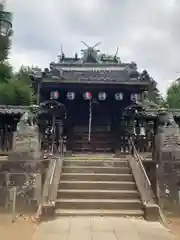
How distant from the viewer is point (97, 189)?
12.2 metres

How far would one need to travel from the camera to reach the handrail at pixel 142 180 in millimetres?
11414

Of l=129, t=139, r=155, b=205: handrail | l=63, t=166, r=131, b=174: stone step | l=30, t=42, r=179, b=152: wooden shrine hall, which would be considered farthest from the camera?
l=30, t=42, r=179, b=152: wooden shrine hall

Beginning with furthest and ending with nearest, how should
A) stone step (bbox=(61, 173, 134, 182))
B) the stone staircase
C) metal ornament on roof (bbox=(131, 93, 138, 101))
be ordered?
metal ornament on roof (bbox=(131, 93, 138, 101))
stone step (bbox=(61, 173, 134, 182))
the stone staircase

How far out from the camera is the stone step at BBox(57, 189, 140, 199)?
1177 cm

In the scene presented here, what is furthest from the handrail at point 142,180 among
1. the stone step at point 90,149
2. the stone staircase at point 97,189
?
the stone step at point 90,149

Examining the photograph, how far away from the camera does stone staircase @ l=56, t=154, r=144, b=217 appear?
1123cm

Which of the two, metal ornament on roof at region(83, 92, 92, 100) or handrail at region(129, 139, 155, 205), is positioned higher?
metal ornament on roof at region(83, 92, 92, 100)

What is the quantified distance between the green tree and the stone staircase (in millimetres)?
25381

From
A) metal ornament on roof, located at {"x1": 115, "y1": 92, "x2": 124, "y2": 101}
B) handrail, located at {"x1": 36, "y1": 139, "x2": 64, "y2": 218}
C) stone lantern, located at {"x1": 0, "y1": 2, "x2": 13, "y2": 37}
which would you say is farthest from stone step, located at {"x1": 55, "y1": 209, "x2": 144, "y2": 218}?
stone lantern, located at {"x1": 0, "y1": 2, "x2": 13, "y2": 37}

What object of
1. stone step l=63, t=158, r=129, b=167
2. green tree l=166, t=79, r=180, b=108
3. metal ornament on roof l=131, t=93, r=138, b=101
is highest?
green tree l=166, t=79, r=180, b=108

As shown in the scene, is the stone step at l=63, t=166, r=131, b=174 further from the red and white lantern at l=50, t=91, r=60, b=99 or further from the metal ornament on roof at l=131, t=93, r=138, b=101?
the metal ornament on roof at l=131, t=93, r=138, b=101

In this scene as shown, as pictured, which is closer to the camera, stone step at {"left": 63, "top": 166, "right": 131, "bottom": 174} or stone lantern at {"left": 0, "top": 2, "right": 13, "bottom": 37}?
stone step at {"left": 63, "top": 166, "right": 131, "bottom": 174}

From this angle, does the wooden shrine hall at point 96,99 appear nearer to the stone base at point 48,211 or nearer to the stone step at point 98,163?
the stone step at point 98,163

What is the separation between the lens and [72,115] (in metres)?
19.4
